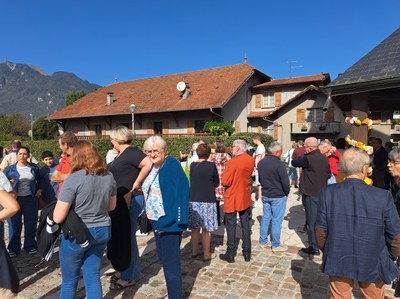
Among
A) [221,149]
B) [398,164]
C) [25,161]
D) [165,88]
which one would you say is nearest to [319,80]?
[165,88]

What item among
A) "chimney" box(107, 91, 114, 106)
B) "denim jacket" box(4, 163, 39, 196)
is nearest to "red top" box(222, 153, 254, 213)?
"denim jacket" box(4, 163, 39, 196)

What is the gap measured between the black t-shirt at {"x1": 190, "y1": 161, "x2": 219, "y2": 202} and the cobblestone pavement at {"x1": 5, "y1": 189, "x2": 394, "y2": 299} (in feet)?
3.34

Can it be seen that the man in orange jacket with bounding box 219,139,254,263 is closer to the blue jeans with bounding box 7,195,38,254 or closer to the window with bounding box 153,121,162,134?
the blue jeans with bounding box 7,195,38,254

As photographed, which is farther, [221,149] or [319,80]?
[319,80]

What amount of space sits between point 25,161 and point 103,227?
9.09 ft

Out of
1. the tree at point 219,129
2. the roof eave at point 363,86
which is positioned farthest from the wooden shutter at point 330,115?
the roof eave at point 363,86

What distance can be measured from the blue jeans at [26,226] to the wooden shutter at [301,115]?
21380mm

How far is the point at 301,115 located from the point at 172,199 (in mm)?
21986

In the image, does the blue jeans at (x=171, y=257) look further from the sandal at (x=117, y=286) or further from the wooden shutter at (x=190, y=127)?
the wooden shutter at (x=190, y=127)

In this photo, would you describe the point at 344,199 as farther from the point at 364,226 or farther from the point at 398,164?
the point at 398,164

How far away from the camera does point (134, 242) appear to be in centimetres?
348

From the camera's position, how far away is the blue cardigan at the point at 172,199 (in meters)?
2.67

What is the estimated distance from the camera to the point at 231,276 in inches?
150

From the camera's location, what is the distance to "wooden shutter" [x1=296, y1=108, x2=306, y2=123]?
888 inches
